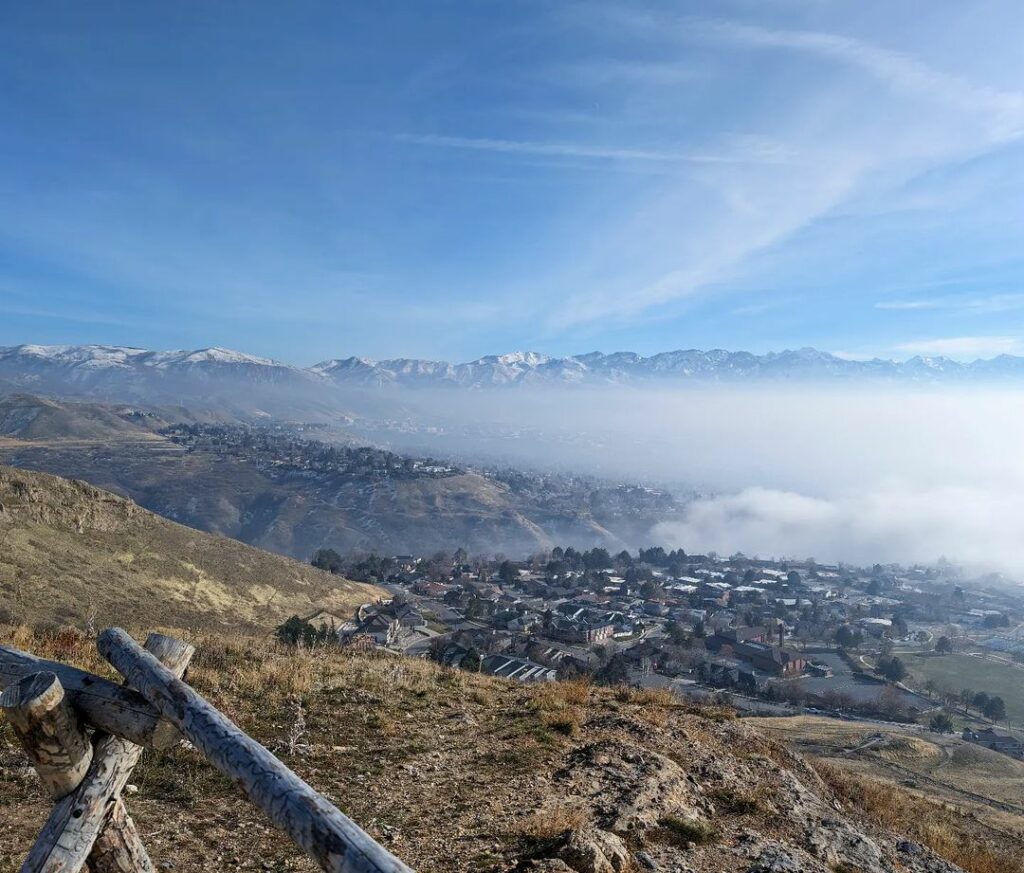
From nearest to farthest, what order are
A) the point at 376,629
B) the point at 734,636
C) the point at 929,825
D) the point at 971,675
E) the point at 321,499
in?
the point at 929,825 → the point at 376,629 → the point at 971,675 → the point at 734,636 → the point at 321,499

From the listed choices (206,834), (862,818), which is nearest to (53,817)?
(206,834)

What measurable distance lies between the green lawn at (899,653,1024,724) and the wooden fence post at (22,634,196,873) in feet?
221

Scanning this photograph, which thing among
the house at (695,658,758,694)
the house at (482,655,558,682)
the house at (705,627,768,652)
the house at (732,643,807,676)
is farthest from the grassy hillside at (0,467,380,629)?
the house at (732,643,807,676)

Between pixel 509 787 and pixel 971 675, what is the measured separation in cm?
7576

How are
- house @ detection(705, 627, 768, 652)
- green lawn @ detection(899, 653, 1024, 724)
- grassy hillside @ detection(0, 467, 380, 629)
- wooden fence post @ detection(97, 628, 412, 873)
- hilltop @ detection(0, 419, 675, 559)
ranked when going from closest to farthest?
wooden fence post @ detection(97, 628, 412, 873) → grassy hillside @ detection(0, 467, 380, 629) → green lawn @ detection(899, 653, 1024, 724) → house @ detection(705, 627, 768, 652) → hilltop @ detection(0, 419, 675, 559)

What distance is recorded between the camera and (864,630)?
3162 inches

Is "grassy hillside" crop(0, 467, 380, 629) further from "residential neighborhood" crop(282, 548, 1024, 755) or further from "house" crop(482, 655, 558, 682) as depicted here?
"house" crop(482, 655, 558, 682)

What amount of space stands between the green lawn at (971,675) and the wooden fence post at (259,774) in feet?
221

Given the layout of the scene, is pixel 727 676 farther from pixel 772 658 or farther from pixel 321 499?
pixel 321 499

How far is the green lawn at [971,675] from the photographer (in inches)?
2251

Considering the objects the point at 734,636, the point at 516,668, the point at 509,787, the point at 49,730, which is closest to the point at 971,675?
the point at 734,636

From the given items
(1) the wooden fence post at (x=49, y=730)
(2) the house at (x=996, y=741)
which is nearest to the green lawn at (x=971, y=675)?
(2) the house at (x=996, y=741)

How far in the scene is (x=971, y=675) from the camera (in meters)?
63.1

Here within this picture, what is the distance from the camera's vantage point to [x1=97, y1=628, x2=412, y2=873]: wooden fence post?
263 centimetres
